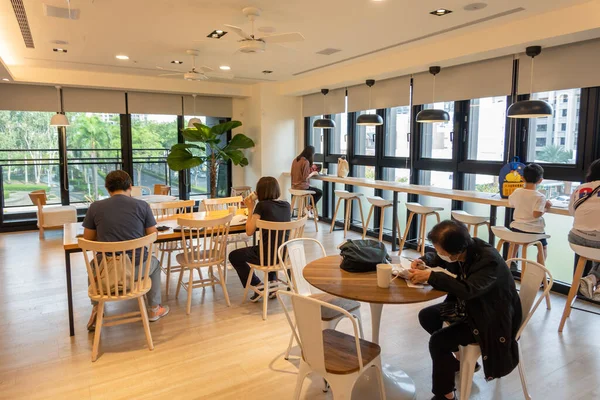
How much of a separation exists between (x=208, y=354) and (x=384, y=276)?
1538 millimetres

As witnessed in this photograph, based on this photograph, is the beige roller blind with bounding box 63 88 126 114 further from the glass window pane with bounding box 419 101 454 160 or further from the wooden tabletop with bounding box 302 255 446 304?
the wooden tabletop with bounding box 302 255 446 304

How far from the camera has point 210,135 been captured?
7.71 meters

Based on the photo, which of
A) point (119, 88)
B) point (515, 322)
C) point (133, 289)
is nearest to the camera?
point (515, 322)

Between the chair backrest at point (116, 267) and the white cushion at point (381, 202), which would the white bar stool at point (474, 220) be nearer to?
the white cushion at point (381, 202)

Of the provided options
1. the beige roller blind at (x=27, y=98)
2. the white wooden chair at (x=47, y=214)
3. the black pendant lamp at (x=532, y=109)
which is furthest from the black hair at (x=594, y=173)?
the beige roller blind at (x=27, y=98)

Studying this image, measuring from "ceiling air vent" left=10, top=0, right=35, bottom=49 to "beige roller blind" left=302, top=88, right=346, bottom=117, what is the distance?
4.49m

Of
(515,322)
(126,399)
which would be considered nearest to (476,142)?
(515,322)

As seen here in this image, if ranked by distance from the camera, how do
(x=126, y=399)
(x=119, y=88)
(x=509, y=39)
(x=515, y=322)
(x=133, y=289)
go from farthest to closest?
1. (x=119, y=88)
2. (x=509, y=39)
3. (x=133, y=289)
4. (x=126, y=399)
5. (x=515, y=322)

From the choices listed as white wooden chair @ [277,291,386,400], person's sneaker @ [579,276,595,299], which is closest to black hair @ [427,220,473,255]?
white wooden chair @ [277,291,386,400]

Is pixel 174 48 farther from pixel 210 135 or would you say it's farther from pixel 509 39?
pixel 509 39

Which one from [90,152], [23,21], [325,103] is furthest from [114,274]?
[325,103]

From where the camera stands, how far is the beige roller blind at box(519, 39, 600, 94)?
3844 millimetres

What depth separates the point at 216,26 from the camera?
4.34 metres

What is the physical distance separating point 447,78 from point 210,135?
4293mm
